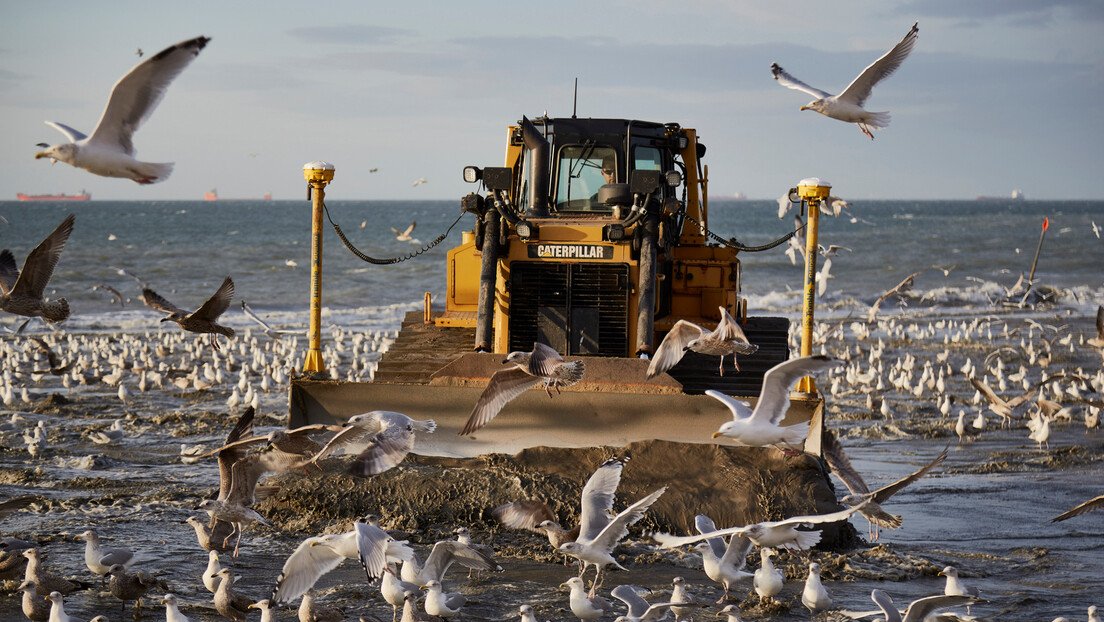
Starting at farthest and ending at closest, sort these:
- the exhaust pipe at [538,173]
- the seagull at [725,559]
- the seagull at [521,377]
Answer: the exhaust pipe at [538,173]
the seagull at [521,377]
the seagull at [725,559]

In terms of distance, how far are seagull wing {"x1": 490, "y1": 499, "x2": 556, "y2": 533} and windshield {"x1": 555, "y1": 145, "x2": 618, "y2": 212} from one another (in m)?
3.76

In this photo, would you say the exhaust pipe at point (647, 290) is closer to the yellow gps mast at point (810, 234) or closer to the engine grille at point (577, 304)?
the engine grille at point (577, 304)

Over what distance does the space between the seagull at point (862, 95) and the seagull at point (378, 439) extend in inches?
175

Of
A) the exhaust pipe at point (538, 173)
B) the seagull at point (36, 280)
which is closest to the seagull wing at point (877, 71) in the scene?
the exhaust pipe at point (538, 173)

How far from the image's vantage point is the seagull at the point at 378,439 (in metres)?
7.22

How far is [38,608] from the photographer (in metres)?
6.92

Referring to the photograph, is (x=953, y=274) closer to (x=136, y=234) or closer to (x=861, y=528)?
(x=861, y=528)

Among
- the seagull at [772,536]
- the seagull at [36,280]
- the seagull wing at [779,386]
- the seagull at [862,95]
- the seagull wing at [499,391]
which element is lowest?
the seagull at [772,536]

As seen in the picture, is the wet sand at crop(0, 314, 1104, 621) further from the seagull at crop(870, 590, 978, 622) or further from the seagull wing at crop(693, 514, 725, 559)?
the seagull at crop(870, 590, 978, 622)

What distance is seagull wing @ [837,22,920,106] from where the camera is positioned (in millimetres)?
9547

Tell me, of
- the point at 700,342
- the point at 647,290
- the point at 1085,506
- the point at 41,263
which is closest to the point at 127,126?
the point at 41,263

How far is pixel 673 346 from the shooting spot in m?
8.68

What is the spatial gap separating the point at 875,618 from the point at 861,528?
2861mm

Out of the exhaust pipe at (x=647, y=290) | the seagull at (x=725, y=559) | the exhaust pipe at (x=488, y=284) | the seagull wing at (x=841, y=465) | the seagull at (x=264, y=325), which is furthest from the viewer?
the seagull at (x=264, y=325)
